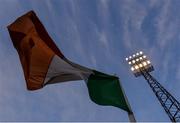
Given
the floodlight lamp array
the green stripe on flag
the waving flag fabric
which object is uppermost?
the floodlight lamp array

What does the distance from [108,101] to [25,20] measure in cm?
411

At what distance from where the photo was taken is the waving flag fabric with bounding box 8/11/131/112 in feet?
39.9

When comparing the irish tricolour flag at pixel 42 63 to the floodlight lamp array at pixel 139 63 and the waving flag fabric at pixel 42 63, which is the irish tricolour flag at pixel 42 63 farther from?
the floodlight lamp array at pixel 139 63

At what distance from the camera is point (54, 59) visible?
1246 cm

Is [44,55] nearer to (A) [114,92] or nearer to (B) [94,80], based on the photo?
(B) [94,80]

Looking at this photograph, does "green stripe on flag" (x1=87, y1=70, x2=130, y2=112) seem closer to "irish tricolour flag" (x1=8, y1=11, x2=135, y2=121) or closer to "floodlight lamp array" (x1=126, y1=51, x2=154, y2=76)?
"irish tricolour flag" (x1=8, y1=11, x2=135, y2=121)

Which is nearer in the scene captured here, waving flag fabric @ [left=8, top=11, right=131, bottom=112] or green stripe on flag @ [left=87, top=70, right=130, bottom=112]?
green stripe on flag @ [left=87, top=70, right=130, bottom=112]

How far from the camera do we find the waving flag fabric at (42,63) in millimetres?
12172

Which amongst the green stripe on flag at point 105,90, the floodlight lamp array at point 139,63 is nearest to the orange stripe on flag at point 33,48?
the green stripe on flag at point 105,90

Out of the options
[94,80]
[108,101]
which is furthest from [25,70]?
[108,101]

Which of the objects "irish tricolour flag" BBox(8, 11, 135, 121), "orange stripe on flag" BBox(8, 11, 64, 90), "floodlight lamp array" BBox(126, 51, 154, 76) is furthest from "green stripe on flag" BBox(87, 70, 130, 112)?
"floodlight lamp array" BBox(126, 51, 154, 76)

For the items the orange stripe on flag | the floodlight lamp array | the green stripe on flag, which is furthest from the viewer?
the floodlight lamp array

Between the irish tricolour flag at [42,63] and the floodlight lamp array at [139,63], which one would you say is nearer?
the irish tricolour flag at [42,63]

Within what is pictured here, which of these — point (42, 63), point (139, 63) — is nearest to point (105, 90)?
point (42, 63)
